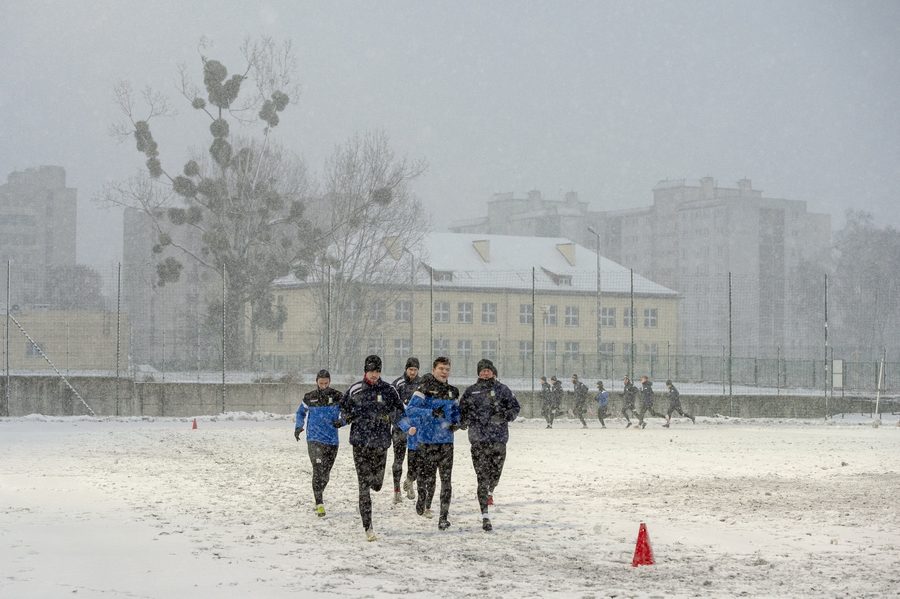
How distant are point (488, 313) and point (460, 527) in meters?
42.7

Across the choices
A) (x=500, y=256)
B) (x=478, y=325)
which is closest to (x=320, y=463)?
(x=478, y=325)

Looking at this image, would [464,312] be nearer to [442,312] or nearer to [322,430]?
[442,312]

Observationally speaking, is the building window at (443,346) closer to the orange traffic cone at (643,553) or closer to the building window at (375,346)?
the building window at (375,346)

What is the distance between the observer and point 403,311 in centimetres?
4091

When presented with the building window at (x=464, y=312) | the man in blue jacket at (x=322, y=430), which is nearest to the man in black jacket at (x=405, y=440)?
the man in blue jacket at (x=322, y=430)

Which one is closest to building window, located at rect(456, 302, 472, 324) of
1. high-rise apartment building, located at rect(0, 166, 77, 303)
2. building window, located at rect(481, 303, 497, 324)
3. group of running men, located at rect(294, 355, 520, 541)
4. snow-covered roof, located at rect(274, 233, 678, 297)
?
building window, located at rect(481, 303, 497, 324)

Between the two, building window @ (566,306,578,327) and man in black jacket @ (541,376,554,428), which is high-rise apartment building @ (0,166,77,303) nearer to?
building window @ (566,306,578,327)

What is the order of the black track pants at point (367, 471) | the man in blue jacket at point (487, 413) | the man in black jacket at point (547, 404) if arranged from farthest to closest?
the man in black jacket at point (547, 404), the man in blue jacket at point (487, 413), the black track pants at point (367, 471)

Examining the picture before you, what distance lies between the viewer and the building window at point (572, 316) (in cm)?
4414

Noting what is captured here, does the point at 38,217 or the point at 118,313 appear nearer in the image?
the point at 118,313

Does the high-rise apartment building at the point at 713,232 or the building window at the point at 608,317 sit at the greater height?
the high-rise apartment building at the point at 713,232

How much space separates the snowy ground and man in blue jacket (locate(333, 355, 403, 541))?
721 mm

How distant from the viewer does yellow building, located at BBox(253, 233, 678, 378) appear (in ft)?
108

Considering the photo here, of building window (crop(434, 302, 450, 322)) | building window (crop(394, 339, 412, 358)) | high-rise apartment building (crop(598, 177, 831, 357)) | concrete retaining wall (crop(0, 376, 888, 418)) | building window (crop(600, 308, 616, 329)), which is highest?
high-rise apartment building (crop(598, 177, 831, 357))
